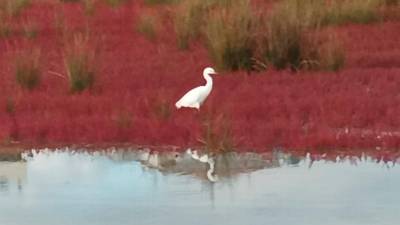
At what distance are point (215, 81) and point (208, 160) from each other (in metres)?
4.25

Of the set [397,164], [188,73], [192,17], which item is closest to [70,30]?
[192,17]

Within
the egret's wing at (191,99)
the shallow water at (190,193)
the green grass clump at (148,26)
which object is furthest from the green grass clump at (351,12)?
the shallow water at (190,193)

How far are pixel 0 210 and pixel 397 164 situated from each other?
11.5 feet

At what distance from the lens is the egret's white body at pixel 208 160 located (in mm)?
10586

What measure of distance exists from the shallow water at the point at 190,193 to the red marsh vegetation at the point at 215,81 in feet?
2.22

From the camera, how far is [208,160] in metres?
11.2

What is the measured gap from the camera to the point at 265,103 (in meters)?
13.5

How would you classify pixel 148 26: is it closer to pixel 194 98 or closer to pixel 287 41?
pixel 287 41

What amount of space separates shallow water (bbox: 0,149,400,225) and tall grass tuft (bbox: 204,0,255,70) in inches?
201

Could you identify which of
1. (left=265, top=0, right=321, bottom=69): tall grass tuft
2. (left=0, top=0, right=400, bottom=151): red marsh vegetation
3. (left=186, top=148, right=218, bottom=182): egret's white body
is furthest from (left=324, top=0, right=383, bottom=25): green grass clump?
(left=186, top=148, right=218, bottom=182): egret's white body

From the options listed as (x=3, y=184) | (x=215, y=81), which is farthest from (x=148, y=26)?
(x=3, y=184)

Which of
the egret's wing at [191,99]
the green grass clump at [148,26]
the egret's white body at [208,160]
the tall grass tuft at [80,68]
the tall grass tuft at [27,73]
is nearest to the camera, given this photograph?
the egret's white body at [208,160]

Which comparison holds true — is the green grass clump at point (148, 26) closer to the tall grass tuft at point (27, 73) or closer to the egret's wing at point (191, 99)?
the tall grass tuft at point (27, 73)

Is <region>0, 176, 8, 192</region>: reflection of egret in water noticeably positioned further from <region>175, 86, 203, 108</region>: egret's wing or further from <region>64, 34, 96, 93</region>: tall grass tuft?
<region>64, 34, 96, 93</region>: tall grass tuft
